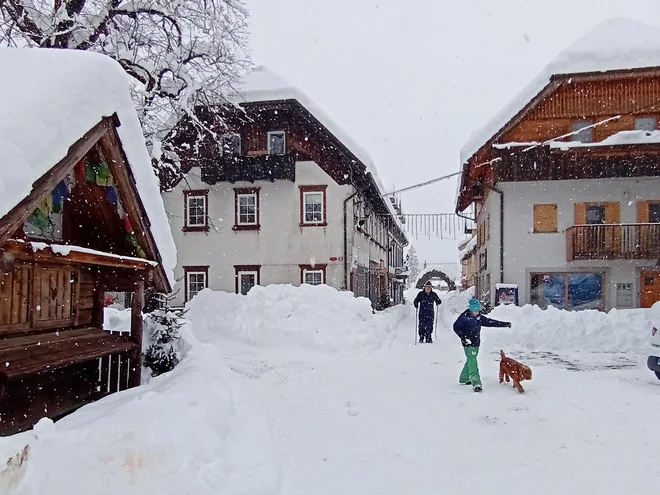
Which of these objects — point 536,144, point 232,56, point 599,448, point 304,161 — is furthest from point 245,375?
point 536,144

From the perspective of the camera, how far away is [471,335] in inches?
367

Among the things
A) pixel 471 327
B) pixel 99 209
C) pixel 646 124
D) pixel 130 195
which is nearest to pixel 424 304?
pixel 471 327

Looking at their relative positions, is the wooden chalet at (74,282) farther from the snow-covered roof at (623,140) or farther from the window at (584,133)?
the window at (584,133)

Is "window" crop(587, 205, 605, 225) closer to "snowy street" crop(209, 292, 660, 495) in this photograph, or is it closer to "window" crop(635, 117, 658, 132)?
"window" crop(635, 117, 658, 132)

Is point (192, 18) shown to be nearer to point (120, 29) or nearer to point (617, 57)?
point (120, 29)

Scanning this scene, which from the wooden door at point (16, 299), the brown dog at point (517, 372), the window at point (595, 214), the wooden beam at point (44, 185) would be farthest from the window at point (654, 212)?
Answer: the wooden door at point (16, 299)

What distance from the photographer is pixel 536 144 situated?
67.6ft

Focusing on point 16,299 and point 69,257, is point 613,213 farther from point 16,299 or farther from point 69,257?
point 16,299

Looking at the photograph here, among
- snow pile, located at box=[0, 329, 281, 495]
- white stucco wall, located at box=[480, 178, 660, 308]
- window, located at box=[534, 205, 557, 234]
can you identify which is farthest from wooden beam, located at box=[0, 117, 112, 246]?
window, located at box=[534, 205, 557, 234]

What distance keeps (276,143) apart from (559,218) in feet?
37.2

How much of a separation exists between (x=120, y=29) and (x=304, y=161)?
9.78 meters

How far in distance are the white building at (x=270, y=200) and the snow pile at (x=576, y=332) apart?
7.21m

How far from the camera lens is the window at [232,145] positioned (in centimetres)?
2120

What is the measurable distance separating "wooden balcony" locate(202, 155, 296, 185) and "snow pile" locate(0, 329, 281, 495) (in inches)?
597
